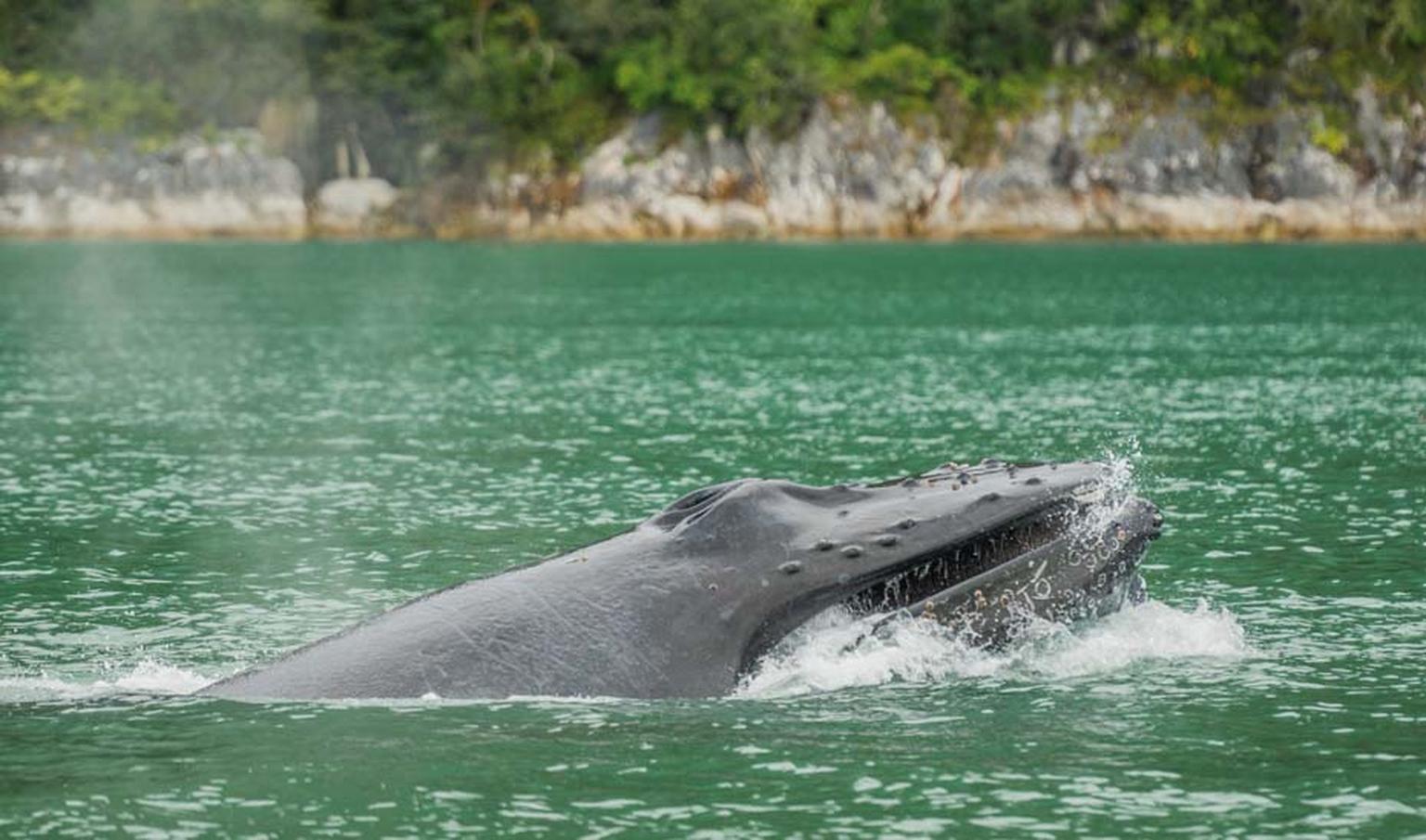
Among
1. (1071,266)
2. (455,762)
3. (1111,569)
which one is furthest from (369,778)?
(1071,266)

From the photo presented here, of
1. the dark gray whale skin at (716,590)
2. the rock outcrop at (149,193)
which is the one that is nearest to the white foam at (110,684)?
the dark gray whale skin at (716,590)

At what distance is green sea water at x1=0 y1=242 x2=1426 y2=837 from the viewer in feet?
38.0

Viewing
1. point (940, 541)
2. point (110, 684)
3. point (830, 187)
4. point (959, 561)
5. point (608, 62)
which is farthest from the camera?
point (608, 62)

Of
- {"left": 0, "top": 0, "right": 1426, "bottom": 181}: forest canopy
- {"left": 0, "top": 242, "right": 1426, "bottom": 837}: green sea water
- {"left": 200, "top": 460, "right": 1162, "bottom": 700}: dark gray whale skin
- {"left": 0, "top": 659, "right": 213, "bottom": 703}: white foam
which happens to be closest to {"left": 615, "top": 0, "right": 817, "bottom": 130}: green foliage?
{"left": 0, "top": 0, "right": 1426, "bottom": 181}: forest canopy

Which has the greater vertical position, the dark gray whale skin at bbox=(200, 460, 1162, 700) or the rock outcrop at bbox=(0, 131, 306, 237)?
the dark gray whale skin at bbox=(200, 460, 1162, 700)

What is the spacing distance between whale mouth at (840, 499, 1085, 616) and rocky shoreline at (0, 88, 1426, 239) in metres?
107

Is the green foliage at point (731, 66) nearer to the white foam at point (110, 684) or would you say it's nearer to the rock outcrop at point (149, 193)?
the rock outcrop at point (149, 193)

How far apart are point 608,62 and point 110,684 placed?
111196 millimetres

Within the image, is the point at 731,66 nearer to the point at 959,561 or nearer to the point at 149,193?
the point at 149,193

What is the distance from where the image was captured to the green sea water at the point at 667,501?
1158 centimetres

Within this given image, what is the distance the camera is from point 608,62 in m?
124

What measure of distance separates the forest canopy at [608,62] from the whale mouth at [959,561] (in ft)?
355

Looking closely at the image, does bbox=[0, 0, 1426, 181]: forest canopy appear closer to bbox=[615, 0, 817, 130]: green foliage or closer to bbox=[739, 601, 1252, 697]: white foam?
bbox=[615, 0, 817, 130]: green foliage

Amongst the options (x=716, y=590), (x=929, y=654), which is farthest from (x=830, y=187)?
(x=716, y=590)
